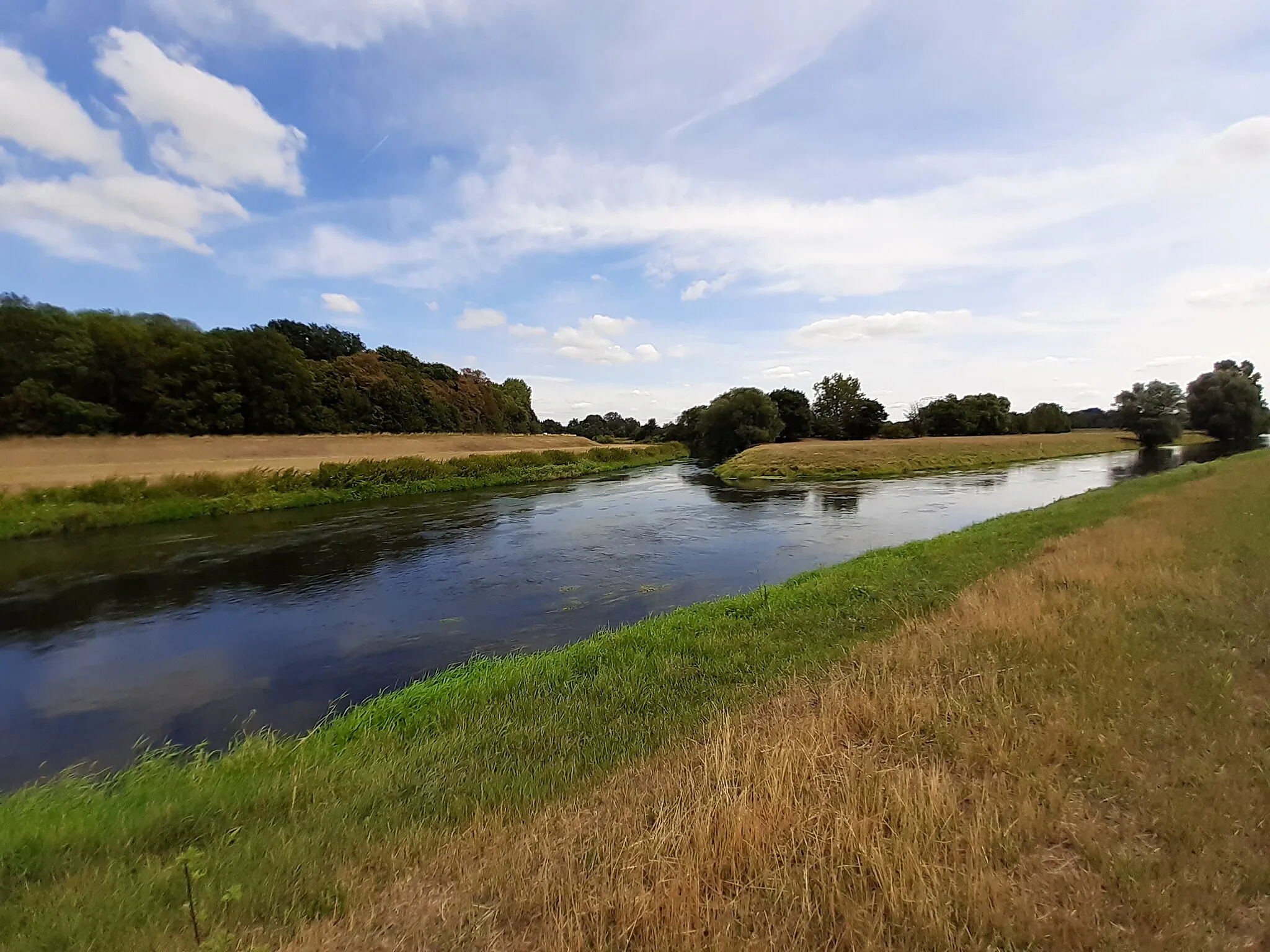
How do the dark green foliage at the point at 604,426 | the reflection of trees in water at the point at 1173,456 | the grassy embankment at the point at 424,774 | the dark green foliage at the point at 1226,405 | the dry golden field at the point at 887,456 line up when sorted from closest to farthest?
1. the grassy embankment at the point at 424,774
2. the reflection of trees in water at the point at 1173,456
3. the dry golden field at the point at 887,456
4. the dark green foliage at the point at 1226,405
5. the dark green foliage at the point at 604,426

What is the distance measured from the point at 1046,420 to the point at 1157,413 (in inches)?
1218

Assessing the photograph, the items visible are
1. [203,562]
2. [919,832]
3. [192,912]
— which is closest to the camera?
[192,912]

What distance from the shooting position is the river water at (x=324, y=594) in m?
8.45

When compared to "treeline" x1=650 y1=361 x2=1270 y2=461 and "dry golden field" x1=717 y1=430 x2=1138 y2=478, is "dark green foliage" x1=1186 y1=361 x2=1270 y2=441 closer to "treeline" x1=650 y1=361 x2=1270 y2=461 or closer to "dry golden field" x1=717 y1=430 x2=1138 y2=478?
"treeline" x1=650 y1=361 x2=1270 y2=461

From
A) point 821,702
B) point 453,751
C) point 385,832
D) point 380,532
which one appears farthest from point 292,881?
point 380,532

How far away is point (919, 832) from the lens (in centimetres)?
330

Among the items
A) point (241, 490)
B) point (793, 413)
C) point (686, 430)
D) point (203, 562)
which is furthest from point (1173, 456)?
point (241, 490)

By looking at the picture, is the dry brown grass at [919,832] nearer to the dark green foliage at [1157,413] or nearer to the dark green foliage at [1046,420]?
the dark green foliage at [1157,413]

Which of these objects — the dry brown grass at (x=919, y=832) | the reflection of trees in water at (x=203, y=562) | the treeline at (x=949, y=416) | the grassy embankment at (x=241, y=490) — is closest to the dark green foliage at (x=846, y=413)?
the treeline at (x=949, y=416)

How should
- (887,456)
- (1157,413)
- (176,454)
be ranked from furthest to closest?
(1157,413)
(887,456)
(176,454)

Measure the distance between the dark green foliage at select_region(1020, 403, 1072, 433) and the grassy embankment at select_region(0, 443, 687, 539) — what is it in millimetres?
86047

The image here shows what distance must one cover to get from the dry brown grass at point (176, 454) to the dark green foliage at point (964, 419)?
6548 cm

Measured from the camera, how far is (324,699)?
27.9ft

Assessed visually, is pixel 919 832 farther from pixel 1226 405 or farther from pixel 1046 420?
pixel 1046 420
